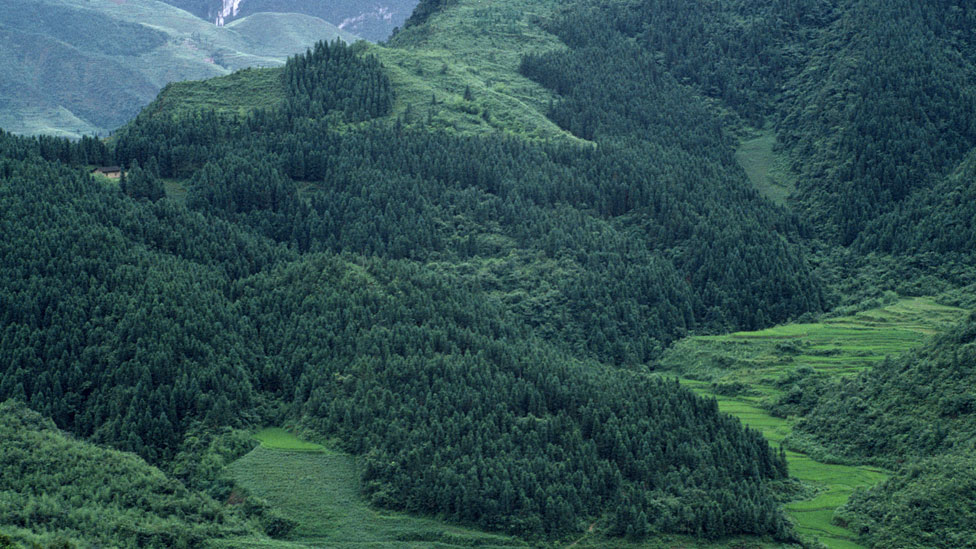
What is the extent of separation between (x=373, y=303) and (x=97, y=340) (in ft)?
86.5

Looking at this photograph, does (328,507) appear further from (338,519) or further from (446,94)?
(446,94)

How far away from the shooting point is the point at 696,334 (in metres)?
134

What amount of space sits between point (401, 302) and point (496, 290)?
1939 centimetres

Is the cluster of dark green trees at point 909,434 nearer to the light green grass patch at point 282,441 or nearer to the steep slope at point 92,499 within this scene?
the light green grass patch at point 282,441

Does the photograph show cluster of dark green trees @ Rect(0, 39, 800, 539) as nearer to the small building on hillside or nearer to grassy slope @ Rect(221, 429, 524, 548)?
grassy slope @ Rect(221, 429, 524, 548)

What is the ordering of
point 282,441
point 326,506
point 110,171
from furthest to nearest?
point 110,171, point 282,441, point 326,506

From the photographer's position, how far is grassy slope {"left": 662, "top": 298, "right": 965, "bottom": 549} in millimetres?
116375

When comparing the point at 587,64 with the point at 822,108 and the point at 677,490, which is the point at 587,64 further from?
the point at 677,490

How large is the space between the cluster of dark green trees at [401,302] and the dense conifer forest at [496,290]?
364mm

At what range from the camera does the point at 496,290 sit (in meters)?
134

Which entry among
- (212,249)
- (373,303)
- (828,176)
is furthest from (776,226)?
(212,249)

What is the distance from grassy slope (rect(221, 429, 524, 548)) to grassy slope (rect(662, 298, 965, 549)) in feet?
113

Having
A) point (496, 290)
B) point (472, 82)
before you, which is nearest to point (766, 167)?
point (472, 82)

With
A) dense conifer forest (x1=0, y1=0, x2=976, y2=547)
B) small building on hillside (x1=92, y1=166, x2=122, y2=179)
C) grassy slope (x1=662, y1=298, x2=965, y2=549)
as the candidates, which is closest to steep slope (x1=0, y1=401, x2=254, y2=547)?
dense conifer forest (x1=0, y1=0, x2=976, y2=547)
